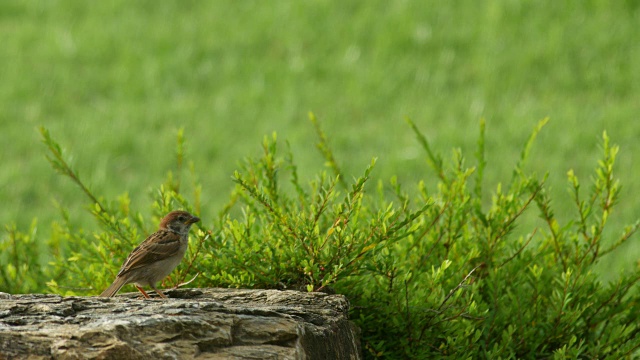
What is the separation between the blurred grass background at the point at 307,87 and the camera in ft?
34.2

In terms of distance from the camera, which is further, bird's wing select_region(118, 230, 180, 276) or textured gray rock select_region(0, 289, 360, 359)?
bird's wing select_region(118, 230, 180, 276)

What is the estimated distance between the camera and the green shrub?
13.6 feet

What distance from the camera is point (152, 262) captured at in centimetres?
425

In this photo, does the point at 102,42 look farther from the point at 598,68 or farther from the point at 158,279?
the point at 158,279

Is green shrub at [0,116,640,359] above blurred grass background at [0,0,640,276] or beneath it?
beneath

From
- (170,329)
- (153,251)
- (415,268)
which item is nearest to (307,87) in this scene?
(415,268)

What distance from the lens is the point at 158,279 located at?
14.2 ft

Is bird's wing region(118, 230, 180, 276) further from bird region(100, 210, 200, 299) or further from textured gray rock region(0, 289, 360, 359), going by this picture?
textured gray rock region(0, 289, 360, 359)

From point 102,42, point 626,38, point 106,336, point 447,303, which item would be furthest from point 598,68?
point 106,336

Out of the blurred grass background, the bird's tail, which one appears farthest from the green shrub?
the blurred grass background

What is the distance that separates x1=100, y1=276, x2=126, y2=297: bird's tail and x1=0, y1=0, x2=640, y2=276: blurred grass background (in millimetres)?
5442

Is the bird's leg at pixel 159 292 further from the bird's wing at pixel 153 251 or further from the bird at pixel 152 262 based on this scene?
the bird's wing at pixel 153 251

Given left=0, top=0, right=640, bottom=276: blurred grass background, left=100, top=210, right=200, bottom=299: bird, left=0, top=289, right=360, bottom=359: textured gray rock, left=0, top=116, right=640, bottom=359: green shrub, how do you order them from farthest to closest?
left=0, top=0, right=640, bottom=276: blurred grass background
left=100, top=210, right=200, bottom=299: bird
left=0, top=116, right=640, bottom=359: green shrub
left=0, top=289, right=360, bottom=359: textured gray rock

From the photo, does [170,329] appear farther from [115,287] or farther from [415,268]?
[415,268]
